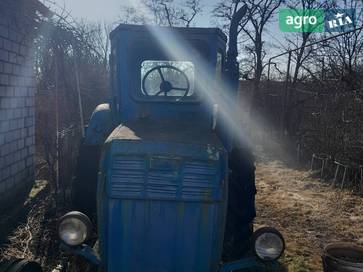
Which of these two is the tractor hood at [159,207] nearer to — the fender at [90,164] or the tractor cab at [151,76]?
the tractor cab at [151,76]

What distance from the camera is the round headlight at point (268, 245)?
A: 3312 mm

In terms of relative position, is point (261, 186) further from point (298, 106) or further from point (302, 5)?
point (302, 5)

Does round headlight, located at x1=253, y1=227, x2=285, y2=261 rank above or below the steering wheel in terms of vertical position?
below

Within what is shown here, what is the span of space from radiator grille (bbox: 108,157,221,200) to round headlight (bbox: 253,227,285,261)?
20.2 inches

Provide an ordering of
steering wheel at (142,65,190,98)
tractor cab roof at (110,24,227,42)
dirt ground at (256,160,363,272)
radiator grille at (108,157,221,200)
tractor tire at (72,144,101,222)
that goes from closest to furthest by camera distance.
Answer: radiator grille at (108,157,221,200) → tractor cab roof at (110,24,227,42) → steering wheel at (142,65,190,98) → tractor tire at (72,144,101,222) → dirt ground at (256,160,363,272)

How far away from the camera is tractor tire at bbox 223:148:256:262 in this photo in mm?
4270

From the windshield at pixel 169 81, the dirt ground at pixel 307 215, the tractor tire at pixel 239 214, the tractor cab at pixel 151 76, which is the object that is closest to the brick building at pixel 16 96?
the tractor cab at pixel 151 76

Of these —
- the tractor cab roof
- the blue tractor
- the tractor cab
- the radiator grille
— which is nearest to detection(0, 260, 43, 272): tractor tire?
the blue tractor

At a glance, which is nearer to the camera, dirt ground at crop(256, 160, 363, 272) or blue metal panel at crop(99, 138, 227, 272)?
blue metal panel at crop(99, 138, 227, 272)

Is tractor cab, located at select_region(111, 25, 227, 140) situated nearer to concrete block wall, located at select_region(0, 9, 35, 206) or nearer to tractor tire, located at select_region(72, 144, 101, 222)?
tractor tire, located at select_region(72, 144, 101, 222)

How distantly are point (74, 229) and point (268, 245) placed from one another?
5.08ft

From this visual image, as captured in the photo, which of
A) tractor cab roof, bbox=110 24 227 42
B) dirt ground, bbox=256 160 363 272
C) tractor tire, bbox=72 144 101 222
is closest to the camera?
tractor cab roof, bbox=110 24 227 42

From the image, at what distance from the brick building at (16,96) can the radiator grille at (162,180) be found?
3501mm

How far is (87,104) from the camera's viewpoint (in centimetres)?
1280
